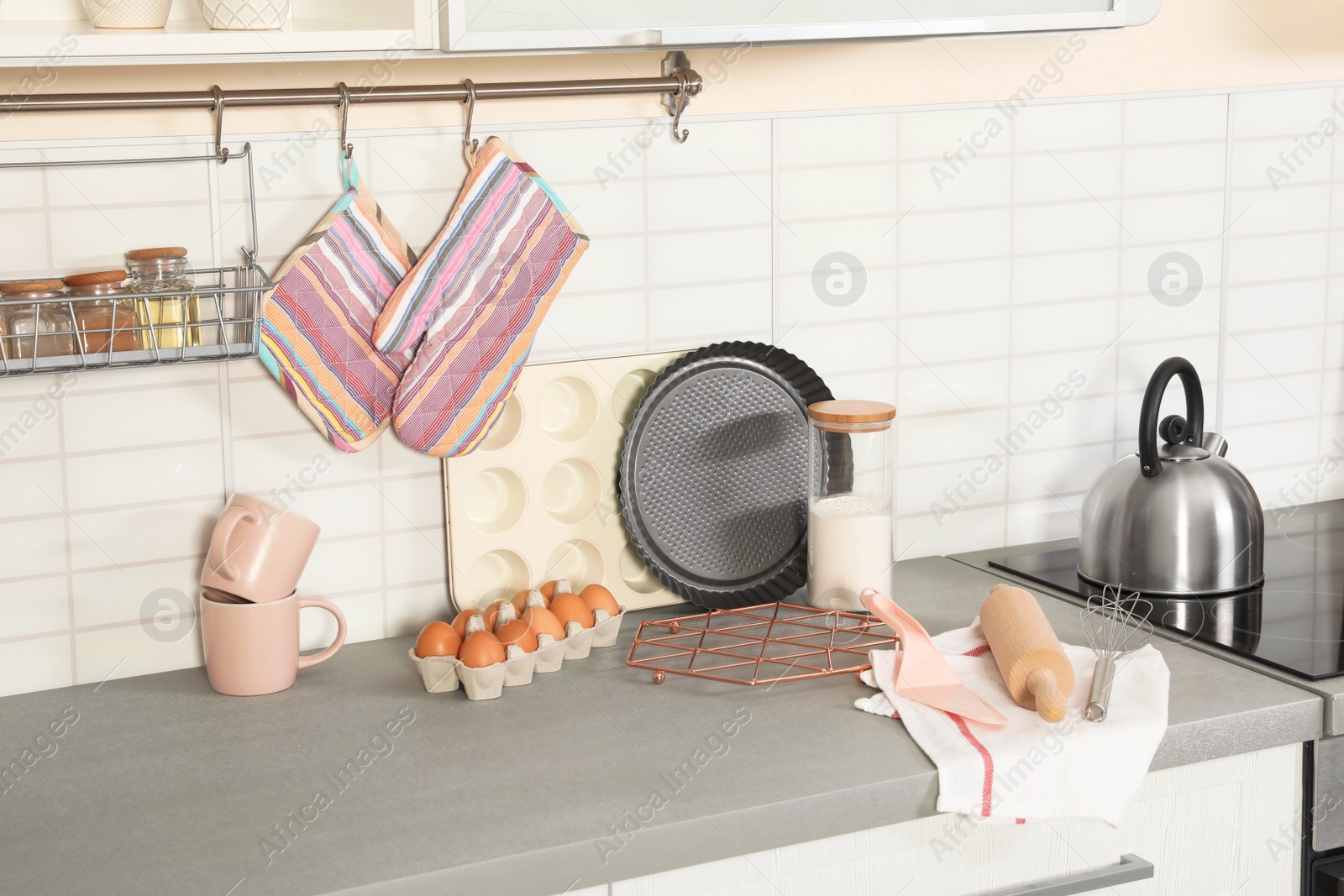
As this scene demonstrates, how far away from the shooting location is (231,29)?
48.2 inches

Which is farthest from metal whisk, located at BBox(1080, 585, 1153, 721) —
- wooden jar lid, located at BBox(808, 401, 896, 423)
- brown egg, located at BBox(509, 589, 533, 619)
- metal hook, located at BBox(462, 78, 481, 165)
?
metal hook, located at BBox(462, 78, 481, 165)

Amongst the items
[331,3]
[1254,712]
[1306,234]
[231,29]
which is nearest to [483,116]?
[331,3]

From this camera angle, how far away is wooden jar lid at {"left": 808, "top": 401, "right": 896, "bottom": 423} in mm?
1525

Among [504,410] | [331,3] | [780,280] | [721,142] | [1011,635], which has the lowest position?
[1011,635]

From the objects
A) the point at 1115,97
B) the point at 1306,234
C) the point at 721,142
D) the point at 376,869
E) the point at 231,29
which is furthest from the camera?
the point at 1306,234

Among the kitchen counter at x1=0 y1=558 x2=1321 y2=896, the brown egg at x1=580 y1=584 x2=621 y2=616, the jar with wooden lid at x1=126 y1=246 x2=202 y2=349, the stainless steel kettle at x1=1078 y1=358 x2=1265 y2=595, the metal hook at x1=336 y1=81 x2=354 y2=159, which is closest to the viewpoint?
the kitchen counter at x1=0 y1=558 x2=1321 y2=896

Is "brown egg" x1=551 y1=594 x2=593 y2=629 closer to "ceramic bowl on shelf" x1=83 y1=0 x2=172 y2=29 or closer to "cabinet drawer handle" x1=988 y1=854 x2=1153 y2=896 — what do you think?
"cabinet drawer handle" x1=988 y1=854 x2=1153 y2=896

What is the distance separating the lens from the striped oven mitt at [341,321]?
4.56 feet

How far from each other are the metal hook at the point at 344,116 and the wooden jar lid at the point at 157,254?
0.71 ft

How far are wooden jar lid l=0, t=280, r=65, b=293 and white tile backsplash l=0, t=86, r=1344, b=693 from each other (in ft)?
0.34

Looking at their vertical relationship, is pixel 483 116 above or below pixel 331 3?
below

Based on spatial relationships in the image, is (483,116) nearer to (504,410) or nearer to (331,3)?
(331,3)

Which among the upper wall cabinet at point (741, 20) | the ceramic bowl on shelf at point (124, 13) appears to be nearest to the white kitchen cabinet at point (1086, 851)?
the upper wall cabinet at point (741, 20)

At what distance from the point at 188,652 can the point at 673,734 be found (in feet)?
1.94
